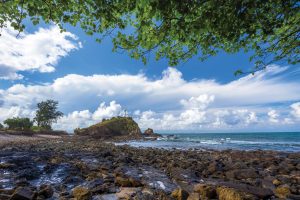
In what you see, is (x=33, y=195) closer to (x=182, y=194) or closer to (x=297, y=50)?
(x=182, y=194)

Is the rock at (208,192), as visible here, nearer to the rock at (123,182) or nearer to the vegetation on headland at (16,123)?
the rock at (123,182)

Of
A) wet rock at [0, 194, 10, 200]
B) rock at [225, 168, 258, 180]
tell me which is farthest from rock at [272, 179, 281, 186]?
wet rock at [0, 194, 10, 200]

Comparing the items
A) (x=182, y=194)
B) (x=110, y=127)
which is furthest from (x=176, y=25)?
(x=110, y=127)

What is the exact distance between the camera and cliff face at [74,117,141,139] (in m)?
81.6

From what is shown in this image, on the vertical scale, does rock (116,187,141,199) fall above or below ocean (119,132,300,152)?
below

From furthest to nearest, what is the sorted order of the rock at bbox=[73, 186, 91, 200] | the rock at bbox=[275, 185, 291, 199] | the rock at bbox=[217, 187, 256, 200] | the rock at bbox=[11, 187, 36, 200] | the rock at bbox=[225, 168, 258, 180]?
the rock at bbox=[225, 168, 258, 180] < the rock at bbox=[275, 185, 291, 199] < the rock at bbox=[73, 186, 91, 200] < the rock at bbox=[217, 187, 256, 200] < the rock at bbox=[11, 187, 36, 200]

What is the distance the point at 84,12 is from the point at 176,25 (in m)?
2.84

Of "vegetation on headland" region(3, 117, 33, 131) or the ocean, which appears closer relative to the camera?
the ocean

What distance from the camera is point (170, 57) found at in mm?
8984

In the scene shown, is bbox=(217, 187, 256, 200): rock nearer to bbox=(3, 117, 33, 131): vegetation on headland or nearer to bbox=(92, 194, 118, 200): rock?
bbox=(92, 194, 118, 200): rock

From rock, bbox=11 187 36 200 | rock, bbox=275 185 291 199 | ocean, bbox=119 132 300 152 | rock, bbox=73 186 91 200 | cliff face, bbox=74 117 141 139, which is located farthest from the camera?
cliff face, bbox=74 117 141 139

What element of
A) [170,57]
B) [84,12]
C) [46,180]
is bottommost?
[46,180]

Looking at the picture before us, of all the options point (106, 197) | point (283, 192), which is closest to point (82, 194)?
point (106, 197)

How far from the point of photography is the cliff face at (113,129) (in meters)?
81.6
